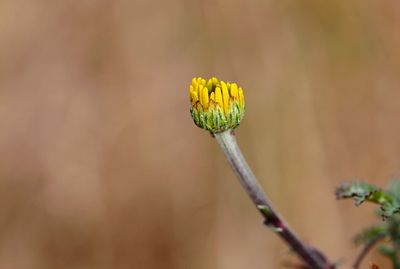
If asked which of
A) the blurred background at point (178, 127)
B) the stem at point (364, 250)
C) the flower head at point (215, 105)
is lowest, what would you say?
the stem at point (364, 250)

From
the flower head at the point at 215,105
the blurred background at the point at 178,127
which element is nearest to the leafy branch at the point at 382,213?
the flower head at the point at 215,105

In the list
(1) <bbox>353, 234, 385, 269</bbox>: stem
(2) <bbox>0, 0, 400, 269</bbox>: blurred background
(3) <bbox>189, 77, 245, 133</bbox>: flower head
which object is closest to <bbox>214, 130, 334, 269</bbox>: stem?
(1) <bbox>353, 234, 385, 269</bbox>: stem

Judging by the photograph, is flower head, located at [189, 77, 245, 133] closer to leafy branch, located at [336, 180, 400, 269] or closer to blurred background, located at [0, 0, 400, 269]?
leafy branch, located at [336, 180, 400, 269]

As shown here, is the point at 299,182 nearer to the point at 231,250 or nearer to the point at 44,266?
the point at 231,250

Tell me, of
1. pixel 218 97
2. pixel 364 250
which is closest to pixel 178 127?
pixel 218 97

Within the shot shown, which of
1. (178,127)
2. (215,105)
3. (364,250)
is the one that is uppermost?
(178,127)

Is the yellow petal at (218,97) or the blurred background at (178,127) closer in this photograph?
the yellow petal at (218,97)

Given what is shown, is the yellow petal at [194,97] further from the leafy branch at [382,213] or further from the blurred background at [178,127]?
the blurred background at [178,127]

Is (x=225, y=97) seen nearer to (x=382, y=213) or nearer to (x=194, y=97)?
(x=194, y=97)
